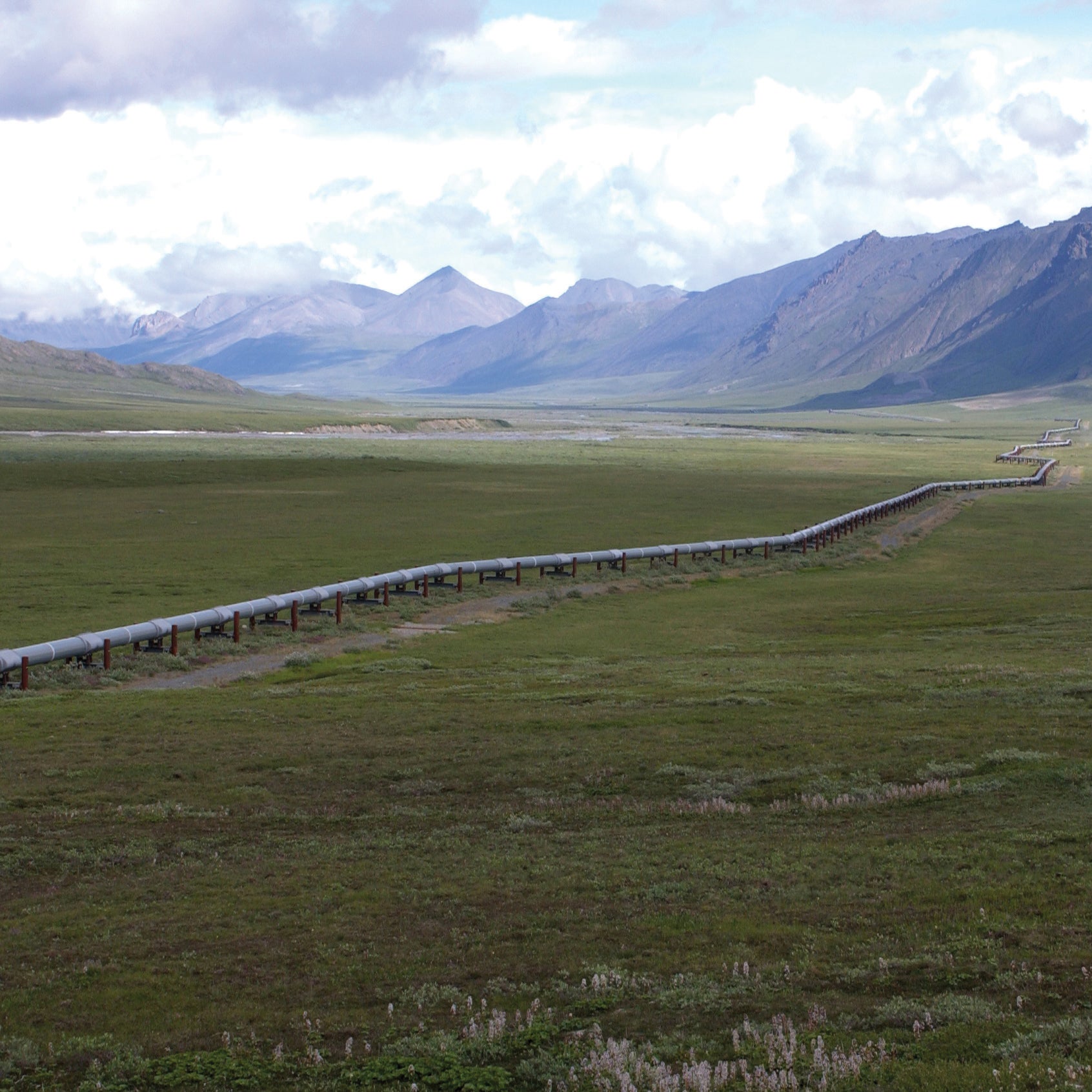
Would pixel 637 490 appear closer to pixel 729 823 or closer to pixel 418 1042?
pixel 729 823

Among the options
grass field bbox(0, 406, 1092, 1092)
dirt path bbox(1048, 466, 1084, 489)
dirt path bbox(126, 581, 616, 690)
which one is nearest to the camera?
grass field bbox(0, 406, 1092, 1092)

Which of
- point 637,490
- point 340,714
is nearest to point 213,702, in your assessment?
point 340,714

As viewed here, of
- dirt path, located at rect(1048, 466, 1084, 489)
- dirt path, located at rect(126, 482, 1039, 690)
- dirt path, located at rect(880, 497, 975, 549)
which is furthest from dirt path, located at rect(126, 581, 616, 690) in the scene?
dirt path, located at rect(1048, 466, 1084, 489)

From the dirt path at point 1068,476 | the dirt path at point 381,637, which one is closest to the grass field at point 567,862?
the dirt path at point 381,637

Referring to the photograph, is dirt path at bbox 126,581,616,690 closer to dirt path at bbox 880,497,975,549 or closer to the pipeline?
the pipeline

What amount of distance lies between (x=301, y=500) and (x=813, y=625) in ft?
144

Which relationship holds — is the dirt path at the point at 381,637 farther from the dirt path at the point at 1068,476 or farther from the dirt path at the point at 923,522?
the dirt path at the point at 1068,476

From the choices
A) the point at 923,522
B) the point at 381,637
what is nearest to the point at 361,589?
the point at 381,637

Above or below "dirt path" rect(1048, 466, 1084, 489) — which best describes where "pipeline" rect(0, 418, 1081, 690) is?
below

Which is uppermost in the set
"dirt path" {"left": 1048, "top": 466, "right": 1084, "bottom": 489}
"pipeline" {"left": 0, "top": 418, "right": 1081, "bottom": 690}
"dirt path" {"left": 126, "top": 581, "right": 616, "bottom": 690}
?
"dirt path" {"left": 1048, "top": 466, "right": 1084, "bottom": 489}

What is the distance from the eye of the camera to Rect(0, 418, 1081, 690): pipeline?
25.9 metres

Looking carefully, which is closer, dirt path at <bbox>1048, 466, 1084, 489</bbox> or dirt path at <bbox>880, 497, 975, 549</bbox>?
dirt path at <bbox>880, 497, 975, 549</bbox>

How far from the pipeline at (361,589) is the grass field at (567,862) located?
3.40ft

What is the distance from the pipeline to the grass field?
1.04m
